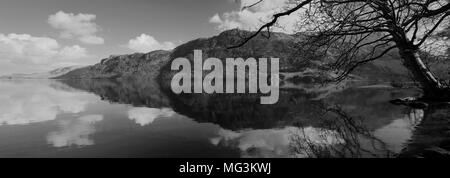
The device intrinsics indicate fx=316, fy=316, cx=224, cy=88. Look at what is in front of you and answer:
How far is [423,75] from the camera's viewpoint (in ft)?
74.4

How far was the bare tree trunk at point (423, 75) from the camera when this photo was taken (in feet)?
69.7

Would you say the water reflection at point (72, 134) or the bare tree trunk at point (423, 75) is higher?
the bare tree trunk at point (423, 75)

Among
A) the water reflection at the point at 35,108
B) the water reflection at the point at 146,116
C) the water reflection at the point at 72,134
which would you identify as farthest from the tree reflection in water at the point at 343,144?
the water reflection at the point at 35,108

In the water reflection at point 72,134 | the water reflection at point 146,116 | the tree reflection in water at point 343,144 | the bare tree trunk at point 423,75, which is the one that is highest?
the bare tree trunk at point 423,75

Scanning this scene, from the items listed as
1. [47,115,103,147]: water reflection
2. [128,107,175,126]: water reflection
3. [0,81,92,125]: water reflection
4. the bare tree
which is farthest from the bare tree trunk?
[0,81,92,125]: water reflection

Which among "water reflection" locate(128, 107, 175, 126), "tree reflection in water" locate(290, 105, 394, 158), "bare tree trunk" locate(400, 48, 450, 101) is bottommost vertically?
"water reflection" locate(128, 107, 175, 126)

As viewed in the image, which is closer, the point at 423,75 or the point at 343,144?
the point at 343,144

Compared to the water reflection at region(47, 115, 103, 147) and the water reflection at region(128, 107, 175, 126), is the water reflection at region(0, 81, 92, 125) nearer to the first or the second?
the water reflection at region(47, 115, 103, 147)

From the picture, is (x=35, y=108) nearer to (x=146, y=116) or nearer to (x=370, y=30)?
(x=146, y=116)

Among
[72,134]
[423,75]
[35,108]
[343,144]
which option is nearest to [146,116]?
[72,134]

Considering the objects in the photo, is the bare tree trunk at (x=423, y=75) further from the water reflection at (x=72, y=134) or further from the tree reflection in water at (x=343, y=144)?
the water reflection at (x=72, y=134)

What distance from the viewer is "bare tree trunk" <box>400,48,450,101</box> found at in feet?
69.7

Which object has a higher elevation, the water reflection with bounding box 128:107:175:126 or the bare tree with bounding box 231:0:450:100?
the bare tree with bounding box 231:0:450:100
